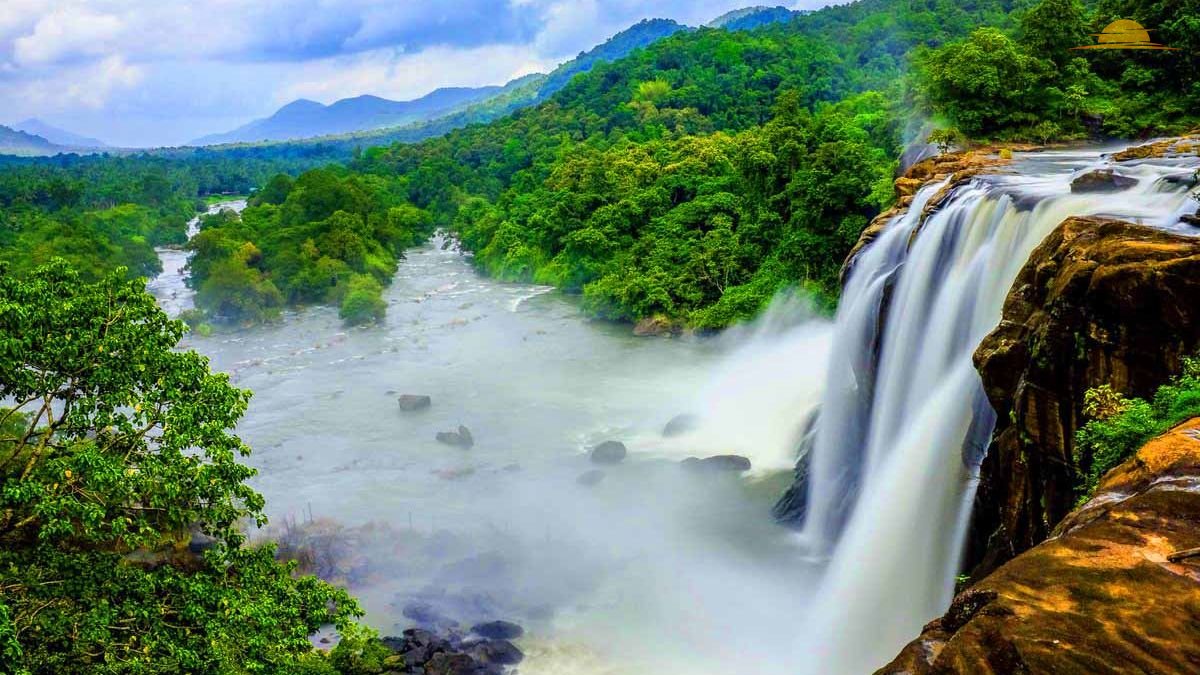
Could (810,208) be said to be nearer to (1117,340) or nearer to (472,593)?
(472,593)

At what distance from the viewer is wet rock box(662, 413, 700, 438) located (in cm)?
2272

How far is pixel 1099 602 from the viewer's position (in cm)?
462

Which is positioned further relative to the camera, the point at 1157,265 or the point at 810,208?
the point at 810,208

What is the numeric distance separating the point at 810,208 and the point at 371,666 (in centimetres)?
2311

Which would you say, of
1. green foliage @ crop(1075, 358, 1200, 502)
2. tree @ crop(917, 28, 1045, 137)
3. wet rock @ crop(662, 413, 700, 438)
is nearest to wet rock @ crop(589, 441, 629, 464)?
wet rock @ crop(662, 413, 700, 438)

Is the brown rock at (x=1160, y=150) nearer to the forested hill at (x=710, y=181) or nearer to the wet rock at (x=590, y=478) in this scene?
the forested hill at (x=710, y=181)

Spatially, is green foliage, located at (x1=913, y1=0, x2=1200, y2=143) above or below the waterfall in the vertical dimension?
above

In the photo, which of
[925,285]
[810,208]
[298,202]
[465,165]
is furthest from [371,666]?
[465,165]

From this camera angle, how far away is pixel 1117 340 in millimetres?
7922

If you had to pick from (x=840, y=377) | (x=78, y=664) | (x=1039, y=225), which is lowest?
(x=840, y=377)

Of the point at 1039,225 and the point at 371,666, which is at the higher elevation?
the point at 1039,225

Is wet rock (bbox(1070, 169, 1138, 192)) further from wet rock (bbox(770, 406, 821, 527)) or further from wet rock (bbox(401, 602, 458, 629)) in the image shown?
wet rock (bbox(401, 602, 458, 629))

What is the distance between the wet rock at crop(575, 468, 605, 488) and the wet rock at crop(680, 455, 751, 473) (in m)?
2.14

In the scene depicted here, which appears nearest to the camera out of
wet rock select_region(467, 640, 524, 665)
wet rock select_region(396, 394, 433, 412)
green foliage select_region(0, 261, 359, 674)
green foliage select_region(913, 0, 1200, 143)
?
green foliage select_region(0, 261, 359, 674)
